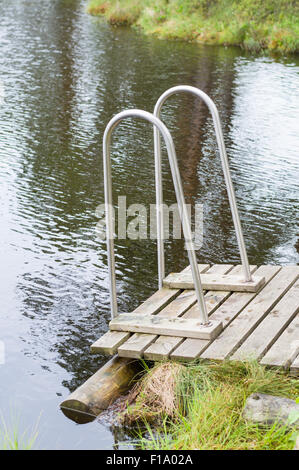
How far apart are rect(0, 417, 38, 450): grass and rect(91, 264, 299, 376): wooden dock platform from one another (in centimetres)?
58

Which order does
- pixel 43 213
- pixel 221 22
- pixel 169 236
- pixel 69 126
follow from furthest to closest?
pixel 221 22
pixel 69 126
pixel 43 213
pixel 169 236

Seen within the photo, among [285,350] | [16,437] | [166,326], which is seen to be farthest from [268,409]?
[16,437]

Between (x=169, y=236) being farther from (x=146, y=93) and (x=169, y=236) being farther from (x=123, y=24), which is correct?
(x=123, y=24)

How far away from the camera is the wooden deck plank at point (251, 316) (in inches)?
157

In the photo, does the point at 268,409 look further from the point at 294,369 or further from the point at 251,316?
the point at 251,316

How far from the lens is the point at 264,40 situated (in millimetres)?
18547

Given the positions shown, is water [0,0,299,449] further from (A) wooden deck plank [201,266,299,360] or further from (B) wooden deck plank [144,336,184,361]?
(A) wooden deck plank [201,266,299,360]

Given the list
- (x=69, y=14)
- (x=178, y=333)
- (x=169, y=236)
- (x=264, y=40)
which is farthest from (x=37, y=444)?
(x=69, y=14)

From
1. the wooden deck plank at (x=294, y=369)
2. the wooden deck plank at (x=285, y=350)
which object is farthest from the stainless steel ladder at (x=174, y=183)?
the wooden deck plank at (x=294, y=369)

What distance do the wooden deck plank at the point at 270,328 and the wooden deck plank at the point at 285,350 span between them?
37mm

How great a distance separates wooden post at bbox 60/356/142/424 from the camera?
4.00 metres

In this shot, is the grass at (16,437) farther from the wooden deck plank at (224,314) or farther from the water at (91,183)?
the wooden deck plank at (224,314)

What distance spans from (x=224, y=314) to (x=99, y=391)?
924 millimetres

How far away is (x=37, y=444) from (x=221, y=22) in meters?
18.1
